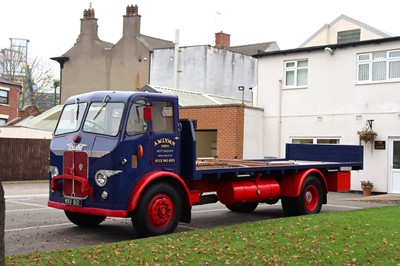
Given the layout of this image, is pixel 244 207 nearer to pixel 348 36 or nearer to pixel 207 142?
pixel 207 142

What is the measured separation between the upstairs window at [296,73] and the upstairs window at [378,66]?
2.46 metres

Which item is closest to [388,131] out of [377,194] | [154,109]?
[377,194]

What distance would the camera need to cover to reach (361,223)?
11.6m

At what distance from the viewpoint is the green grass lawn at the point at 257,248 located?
25.9 feet

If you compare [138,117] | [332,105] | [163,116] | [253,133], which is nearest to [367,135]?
[332,105]

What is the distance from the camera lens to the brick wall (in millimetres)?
23922

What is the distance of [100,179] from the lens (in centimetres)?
1044

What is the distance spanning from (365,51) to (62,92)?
27834mm

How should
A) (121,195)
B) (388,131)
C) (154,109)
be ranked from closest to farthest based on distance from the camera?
(121,195), (154,109), (388,131)

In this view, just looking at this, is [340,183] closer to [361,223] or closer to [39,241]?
[361,223]

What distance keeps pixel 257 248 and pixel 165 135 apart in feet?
10.6

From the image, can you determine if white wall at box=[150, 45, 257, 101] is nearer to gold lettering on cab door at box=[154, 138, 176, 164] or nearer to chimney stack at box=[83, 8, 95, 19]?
chimney stack at box=[83, 8, 95, 19]

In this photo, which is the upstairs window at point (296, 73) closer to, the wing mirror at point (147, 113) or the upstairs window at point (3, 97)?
the wing mirror at point (147, 113)

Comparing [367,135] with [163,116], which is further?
[367,135]
